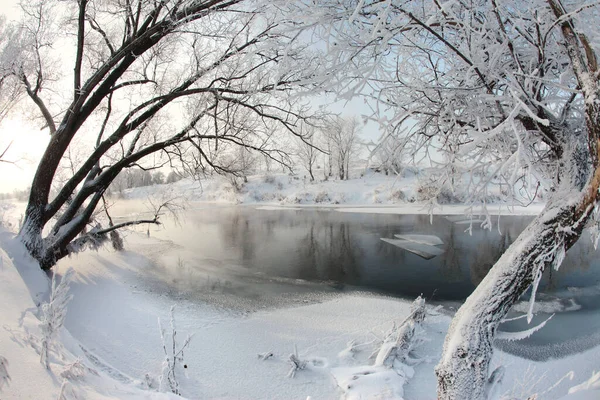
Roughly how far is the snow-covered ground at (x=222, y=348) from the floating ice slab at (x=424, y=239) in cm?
606

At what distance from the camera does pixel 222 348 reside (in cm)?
494

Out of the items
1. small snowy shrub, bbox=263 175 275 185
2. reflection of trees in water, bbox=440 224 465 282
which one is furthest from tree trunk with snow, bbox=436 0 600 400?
small snowy shrub, bbox=263 175 275 185

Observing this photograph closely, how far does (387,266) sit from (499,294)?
7.76 metres

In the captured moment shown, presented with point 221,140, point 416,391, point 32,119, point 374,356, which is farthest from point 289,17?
point 32,119

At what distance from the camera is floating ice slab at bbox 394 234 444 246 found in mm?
12422

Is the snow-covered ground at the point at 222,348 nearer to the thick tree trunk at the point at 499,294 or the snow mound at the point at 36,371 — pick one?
the snow mound at the point at 36,371

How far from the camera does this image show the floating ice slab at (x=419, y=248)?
10875 millimetres

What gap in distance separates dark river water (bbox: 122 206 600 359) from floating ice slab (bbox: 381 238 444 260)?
0.22 m

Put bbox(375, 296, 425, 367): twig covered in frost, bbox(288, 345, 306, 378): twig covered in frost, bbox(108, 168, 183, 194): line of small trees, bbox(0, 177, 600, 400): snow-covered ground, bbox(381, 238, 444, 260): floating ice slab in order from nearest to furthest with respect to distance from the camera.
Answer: bbox(0, 177, 600, 400): snow-covered ground → bbox(288, 345, 306, 378): twig covered in frost → bbox(375, 296, 425, 367): twig covered in frost → bbox(108, 168, 183, 194): line of small trees → bbox(381, 238, 444, 260): floating ice slab

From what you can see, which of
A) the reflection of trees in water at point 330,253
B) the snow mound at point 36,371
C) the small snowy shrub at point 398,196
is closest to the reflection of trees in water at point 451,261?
the reflection of trees in water at point 330,253

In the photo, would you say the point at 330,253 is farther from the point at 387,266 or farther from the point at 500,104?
the point at 500,104

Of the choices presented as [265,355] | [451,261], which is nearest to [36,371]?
[265,355]

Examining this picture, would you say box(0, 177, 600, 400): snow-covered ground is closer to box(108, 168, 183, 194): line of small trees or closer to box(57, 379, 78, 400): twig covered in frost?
box(57, 379, 78, 400): twig covered in frost

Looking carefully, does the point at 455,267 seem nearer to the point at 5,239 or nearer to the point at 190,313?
the point at 190,313
